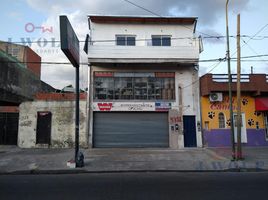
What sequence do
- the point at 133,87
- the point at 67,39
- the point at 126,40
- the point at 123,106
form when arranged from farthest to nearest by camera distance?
the point at 126,40 < the point at 133,87 < the point at 123,106 < the point at 67,39

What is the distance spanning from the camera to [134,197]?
23.4 feet

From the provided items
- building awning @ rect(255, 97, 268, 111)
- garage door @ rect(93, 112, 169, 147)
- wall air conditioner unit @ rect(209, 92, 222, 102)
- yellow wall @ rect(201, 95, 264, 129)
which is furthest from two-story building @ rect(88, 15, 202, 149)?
building awning @ rect(255, 97, 268, 111)

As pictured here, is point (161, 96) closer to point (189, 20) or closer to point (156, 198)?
point (189, 20)

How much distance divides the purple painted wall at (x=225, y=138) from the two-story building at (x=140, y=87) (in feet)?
2.39

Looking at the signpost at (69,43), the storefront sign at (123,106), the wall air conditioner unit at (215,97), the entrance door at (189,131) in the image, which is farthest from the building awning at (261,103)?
the signpost at (69,43)

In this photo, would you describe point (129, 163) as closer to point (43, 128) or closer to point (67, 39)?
point (67, 39)

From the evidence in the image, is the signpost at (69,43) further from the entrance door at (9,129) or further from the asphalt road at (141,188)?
the entrance door at (9,129)

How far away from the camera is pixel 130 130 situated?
66.7 ft

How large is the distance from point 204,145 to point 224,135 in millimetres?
1691

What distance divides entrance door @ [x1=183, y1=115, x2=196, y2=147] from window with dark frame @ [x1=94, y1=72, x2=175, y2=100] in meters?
1.92

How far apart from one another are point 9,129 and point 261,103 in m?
18.8

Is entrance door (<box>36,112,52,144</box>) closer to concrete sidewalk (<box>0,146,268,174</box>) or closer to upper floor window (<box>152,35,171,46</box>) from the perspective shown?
concrete sidewalk (<box>0,146,268,174</box>)

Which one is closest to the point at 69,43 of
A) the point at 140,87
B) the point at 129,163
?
the point at 129,163

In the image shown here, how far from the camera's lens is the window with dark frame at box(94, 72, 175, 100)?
20484mm
